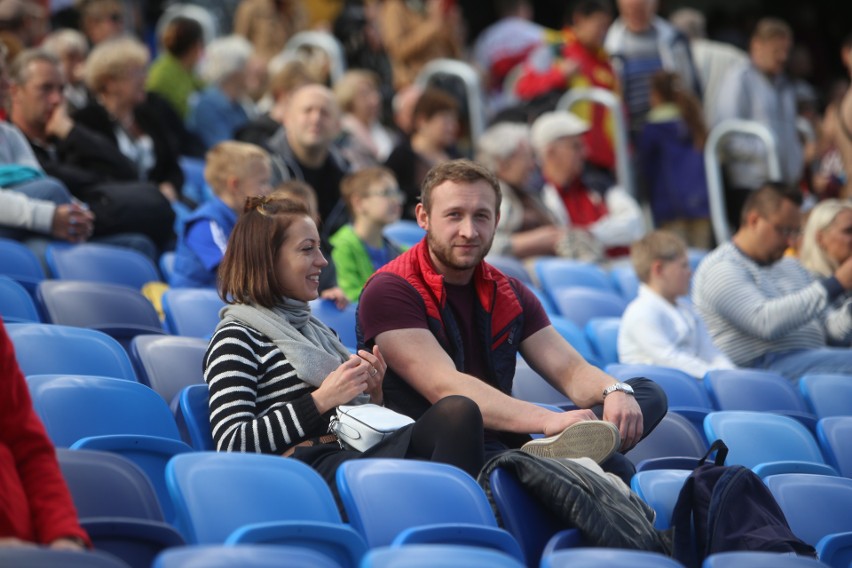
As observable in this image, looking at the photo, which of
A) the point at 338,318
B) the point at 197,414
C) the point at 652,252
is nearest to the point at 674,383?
the point at 652,252

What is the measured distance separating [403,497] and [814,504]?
124cm

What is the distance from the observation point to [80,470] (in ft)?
8.73

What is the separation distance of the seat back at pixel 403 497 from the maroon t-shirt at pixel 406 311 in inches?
28.2

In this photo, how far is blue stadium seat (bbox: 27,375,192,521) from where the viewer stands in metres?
3.06

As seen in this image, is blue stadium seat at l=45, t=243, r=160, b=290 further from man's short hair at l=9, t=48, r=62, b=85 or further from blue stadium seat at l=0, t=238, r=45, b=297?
man's short hair at l=9, t=48, r=62, b=85

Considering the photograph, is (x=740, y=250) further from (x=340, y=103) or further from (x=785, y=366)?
(x=340, y=103)

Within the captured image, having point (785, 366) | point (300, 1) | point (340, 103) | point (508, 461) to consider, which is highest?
point (300, 1)

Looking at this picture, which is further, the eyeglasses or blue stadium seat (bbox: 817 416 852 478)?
the eyeglasses

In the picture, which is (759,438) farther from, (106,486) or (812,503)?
(106,486)

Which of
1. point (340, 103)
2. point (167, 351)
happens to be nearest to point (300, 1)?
point (340, 103)

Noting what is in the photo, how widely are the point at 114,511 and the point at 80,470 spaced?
0.11 meters

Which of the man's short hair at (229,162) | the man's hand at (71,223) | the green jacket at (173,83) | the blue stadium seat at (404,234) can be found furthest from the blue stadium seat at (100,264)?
the green jacket at (173,83)

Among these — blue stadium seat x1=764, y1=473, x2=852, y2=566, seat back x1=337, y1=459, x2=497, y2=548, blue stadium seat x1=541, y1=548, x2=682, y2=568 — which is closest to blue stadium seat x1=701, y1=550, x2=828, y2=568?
blue stadium seat x1=541, y1=548, x2=682, y2=568

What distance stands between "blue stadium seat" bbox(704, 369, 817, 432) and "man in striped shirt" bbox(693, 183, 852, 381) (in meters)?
0.63
